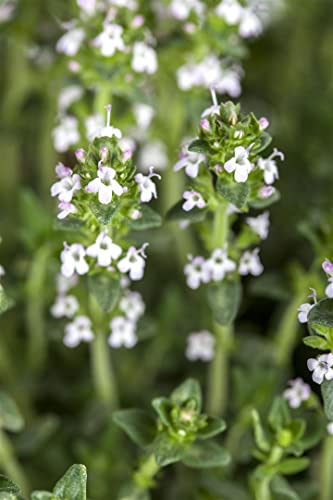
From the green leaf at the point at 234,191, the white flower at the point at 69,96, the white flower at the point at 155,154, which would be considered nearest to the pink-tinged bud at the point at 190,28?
the white flower at the point at 69,96

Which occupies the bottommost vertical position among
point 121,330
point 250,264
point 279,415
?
point 279,415

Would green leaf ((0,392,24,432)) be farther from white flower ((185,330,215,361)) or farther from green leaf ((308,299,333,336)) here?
green leaf ((308,299,333,336))

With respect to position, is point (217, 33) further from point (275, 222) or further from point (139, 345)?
point (139, 345)

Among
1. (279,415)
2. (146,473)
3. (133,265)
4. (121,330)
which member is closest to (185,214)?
(133,265)

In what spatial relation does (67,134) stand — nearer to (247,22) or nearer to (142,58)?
(142,58)

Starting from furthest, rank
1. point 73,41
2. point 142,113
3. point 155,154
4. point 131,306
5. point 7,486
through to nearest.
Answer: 1. point 155,154
2. point 142,113
3. point 73,41
4. point 131,306
5. point 7,486
